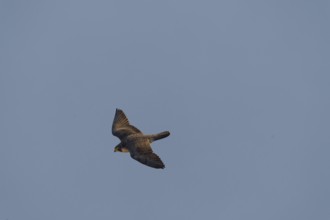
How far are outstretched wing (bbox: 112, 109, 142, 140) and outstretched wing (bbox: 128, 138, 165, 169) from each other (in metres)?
2.39

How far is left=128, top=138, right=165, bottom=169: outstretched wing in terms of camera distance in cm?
3765

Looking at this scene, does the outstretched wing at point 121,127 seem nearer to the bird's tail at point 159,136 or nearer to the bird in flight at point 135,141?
the bird in flight at point 135,141

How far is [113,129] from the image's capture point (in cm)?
4341

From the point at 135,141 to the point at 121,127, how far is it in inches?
137

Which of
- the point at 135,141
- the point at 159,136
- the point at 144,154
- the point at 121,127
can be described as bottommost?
the point at 144,154

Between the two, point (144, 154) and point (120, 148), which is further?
point (120, 148)

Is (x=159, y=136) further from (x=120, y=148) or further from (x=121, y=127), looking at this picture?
(x=121, y=127)

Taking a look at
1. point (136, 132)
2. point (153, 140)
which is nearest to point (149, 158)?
point (153, 140)

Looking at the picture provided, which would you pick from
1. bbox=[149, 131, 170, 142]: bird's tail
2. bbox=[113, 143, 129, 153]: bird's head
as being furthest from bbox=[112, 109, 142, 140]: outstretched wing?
bbox=[149, 131, 170, 142]: bird's tail

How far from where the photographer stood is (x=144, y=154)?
126 ft

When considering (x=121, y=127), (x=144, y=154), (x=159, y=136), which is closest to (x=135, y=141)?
(x=159, y=136)

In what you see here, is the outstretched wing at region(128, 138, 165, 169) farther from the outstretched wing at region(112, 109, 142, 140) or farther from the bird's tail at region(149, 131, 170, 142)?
the outstretched wing at region(112, 109, 142, 140)

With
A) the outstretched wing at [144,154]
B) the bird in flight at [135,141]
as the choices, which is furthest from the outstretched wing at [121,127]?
the outstretched wing at [144,154]

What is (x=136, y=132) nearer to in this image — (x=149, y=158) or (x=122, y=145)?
(x=122, y=145)
